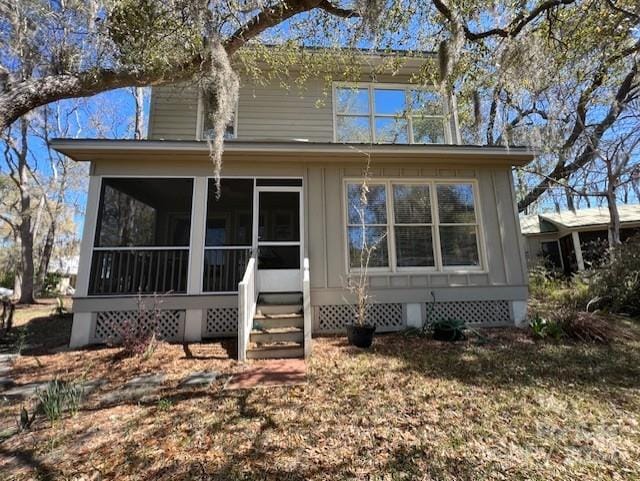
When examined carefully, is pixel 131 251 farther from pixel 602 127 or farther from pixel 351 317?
pixel 602 127

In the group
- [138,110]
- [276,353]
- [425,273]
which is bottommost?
[276,353]

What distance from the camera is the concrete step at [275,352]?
4.93 m

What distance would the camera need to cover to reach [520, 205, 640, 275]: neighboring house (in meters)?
13.9

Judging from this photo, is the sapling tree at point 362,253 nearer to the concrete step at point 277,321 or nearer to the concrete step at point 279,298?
the concrete step at point 279,298

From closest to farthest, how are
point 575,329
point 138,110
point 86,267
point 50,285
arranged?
1. point 575,329
2. point 86,267
3. point 138,110
4. point 50,285

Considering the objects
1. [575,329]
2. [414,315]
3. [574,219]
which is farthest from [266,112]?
[574,219]

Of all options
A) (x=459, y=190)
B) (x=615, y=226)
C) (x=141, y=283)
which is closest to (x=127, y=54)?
(x=141, y=283)

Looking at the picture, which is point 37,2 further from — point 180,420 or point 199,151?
point 180,420

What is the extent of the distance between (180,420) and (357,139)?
755 centimetres

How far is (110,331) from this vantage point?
592 centimetres

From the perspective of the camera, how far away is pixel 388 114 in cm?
870

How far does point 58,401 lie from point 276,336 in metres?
2.82

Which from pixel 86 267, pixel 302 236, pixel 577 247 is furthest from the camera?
pixel 577 247

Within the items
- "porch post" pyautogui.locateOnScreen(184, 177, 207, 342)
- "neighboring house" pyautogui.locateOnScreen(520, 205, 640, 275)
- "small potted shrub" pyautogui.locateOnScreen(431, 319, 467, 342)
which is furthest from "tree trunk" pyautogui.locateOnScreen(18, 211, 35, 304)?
"neighboring house" pyautogui.locateOnScreen(520, 205, 640, 275)
